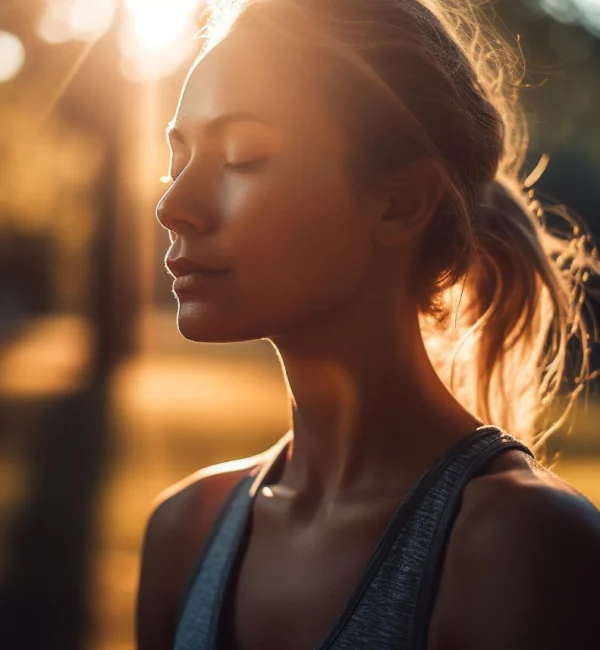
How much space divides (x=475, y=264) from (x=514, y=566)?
0.74m

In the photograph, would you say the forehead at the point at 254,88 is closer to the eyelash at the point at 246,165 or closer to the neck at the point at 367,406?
the eyelash at the point at 246,165

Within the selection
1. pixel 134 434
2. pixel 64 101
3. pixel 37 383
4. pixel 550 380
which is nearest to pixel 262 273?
pixel 550 380

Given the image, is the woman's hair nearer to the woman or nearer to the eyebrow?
the woman

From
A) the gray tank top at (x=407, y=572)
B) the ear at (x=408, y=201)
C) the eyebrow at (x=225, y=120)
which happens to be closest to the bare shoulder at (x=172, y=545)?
the gray tank top at (x=407, y=572)

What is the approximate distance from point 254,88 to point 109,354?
11.5 metres

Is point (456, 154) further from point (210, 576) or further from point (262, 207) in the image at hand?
point (210, 576)

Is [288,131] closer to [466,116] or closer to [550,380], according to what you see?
[466,116]

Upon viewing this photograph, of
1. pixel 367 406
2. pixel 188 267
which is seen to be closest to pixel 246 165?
pixel 188 267

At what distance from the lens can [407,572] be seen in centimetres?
160

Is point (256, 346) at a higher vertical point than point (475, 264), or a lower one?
lower

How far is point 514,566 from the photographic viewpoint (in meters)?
1.46

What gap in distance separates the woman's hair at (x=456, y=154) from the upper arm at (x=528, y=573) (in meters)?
0.55

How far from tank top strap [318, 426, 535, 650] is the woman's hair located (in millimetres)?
397

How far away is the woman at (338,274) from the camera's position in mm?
1801
